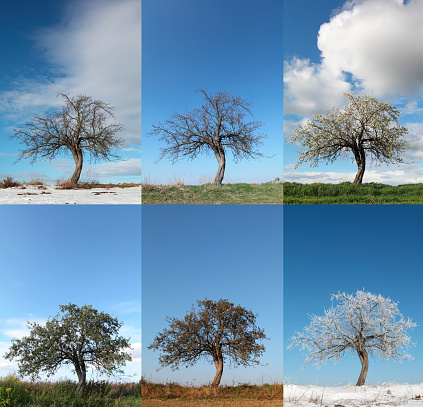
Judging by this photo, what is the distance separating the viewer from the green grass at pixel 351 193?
1190cm

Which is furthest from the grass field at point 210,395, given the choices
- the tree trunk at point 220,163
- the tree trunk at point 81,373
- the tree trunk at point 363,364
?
the tree trunk at point 220,163

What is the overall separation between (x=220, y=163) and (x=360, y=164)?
534 centimetres

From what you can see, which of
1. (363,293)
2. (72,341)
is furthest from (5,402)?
(363,293)

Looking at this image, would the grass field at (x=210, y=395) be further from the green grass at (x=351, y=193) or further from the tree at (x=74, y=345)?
the green grass at (x=351, y=193)

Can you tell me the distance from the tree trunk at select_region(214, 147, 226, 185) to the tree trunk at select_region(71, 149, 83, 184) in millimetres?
5443

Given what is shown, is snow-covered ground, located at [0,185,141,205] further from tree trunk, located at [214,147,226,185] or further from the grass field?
the grass field

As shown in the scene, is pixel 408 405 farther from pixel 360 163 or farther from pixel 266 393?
pixel 360 163

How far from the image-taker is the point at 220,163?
1443 cm

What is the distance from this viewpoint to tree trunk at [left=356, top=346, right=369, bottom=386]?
11.3 metres

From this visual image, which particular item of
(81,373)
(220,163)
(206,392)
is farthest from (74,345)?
(220,163)

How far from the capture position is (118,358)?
11117 millimetres

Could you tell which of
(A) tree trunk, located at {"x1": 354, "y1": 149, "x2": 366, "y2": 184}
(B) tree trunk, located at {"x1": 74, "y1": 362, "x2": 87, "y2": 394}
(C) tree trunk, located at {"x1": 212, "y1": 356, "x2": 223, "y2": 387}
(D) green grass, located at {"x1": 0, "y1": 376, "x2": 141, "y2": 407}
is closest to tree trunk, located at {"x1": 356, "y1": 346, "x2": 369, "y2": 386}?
(C) tree trunk, located at {"x1": 212, "y1": 356, "x2": 223, "y2": 387}

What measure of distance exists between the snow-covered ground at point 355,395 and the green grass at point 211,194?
560 centimetres

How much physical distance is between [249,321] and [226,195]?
4.42 metres
